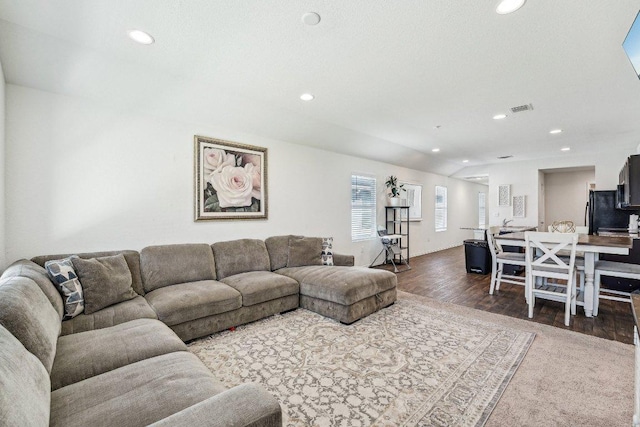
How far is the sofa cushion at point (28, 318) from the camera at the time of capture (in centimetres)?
131

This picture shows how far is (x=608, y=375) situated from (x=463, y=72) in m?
2.77

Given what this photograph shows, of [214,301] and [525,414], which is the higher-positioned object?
[214,301]

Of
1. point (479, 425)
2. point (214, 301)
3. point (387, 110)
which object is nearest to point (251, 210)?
point (214, 301)

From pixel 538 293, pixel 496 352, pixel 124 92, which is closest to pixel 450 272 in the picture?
pixel 538 293

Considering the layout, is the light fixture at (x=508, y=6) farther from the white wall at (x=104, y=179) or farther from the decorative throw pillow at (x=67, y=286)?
the decorative throw pillow at (x=67, y=286)

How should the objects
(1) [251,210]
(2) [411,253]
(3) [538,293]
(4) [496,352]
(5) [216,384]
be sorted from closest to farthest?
(5) [216,384] < (4) [496,352] < (3) [538,293] < (1) [251,210] < (2) [411,253]

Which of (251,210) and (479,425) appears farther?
(251,210)

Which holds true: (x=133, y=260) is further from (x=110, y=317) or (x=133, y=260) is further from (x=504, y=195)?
(x=504, y=195)

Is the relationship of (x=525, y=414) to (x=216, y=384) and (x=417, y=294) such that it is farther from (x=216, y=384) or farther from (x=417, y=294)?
(x=417, y=294)

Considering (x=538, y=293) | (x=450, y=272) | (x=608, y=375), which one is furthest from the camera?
(x=450, y=272)

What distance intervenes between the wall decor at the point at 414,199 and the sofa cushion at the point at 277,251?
4.30 m

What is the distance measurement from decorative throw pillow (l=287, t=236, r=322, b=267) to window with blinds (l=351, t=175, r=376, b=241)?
175 centimetres

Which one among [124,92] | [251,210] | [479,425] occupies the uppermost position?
[124,92]

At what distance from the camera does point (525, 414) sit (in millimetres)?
1765
